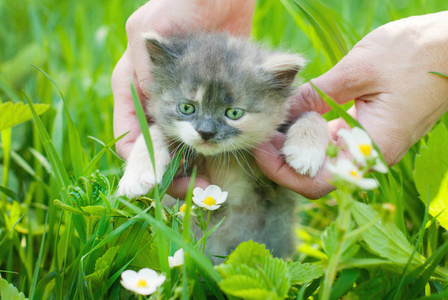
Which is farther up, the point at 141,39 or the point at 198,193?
the point at 141,39

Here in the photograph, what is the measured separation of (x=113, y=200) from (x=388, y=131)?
107 cm

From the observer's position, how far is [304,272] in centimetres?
129

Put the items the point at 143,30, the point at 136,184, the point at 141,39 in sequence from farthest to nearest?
the point at 143,30 < the point at 141,39 < the point at 136,184

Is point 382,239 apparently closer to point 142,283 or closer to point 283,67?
point 142,283

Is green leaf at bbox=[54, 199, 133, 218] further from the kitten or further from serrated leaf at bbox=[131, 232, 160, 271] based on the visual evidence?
the kitten

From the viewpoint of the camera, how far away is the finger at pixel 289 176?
1.74 metres

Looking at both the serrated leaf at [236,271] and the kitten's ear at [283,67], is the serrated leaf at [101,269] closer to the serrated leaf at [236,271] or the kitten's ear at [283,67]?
the serrated leaf at [236,271]

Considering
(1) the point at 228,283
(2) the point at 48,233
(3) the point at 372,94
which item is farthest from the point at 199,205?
(3) the point at 372,94

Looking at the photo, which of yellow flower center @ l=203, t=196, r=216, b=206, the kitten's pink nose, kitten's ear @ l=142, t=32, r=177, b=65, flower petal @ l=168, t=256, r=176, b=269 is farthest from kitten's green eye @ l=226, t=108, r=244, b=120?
flower petal @ l=168, t=256, r=176, b=269

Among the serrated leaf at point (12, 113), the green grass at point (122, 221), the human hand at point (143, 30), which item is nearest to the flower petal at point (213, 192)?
the green grass at point (122, 221)

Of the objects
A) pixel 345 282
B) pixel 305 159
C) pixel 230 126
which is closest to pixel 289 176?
pixel 305 159

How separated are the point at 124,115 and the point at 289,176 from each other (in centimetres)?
84

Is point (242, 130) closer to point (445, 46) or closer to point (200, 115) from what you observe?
point (200, 115)

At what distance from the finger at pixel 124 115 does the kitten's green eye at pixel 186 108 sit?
0.37 m
